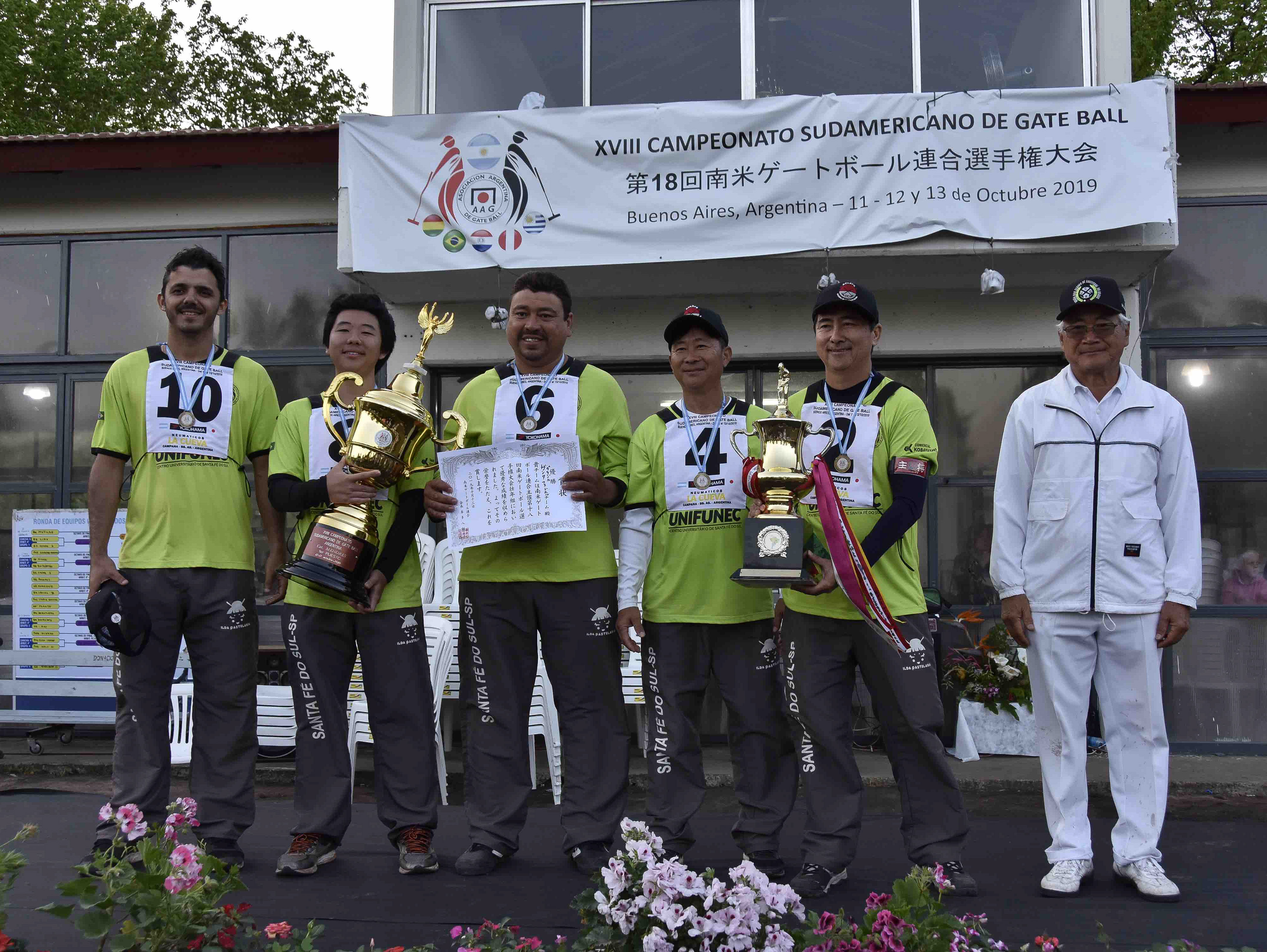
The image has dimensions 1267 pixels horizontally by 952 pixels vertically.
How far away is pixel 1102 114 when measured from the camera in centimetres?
616

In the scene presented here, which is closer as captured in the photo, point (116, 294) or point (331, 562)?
point (331, 562)

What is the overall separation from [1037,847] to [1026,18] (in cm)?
552

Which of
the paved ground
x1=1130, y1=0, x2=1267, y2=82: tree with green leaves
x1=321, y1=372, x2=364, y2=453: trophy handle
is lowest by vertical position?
the paved ground

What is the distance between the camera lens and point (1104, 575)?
3.51 metres

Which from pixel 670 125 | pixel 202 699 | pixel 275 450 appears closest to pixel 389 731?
pixel 202 699

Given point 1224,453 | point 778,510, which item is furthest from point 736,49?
point 778,510

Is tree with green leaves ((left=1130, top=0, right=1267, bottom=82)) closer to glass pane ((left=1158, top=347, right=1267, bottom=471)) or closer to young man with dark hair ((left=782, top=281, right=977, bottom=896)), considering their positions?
glass pane ((left=1158, top=347, right=1267, bottom=471))

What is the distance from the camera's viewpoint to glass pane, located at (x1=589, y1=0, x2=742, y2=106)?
7.38 m

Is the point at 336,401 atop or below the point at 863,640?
atop

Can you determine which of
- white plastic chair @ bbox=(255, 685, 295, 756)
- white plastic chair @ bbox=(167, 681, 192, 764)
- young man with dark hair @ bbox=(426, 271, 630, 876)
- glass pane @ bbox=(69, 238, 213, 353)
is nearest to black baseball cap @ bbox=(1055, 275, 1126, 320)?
young man with dark hair @ bbox=(426, 271, 630, 876)

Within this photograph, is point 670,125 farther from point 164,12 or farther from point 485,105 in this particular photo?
point 164,12

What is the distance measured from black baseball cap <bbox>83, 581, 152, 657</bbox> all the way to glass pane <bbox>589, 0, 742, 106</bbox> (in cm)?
509

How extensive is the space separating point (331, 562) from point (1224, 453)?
586 cm

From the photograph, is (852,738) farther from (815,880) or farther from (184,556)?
(184,556)
